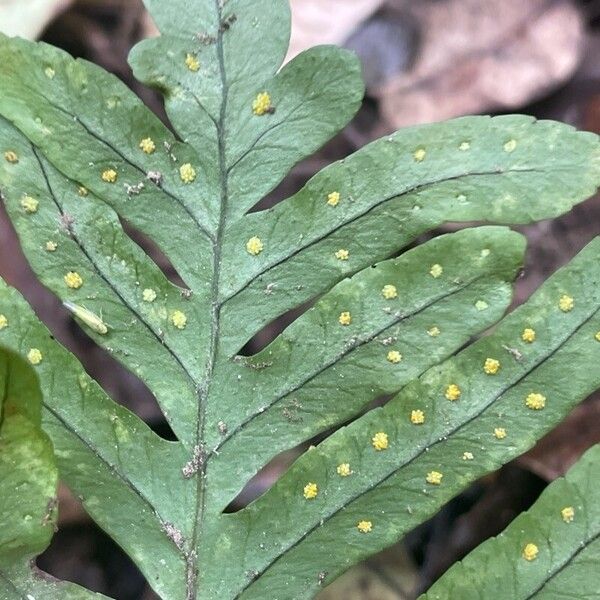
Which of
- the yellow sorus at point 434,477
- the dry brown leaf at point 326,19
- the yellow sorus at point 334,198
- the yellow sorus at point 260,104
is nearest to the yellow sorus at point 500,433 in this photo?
the yellow sorus at point 434,477

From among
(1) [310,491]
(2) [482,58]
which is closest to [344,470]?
(1) [310,491]

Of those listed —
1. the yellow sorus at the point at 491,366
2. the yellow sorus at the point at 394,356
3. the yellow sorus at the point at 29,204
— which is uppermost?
the yellow sorus at the point at 491,366

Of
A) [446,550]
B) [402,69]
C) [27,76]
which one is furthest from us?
[402,69]

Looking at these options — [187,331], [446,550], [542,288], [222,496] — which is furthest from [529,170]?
[446,550]

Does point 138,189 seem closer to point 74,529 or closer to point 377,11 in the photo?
point 74,529

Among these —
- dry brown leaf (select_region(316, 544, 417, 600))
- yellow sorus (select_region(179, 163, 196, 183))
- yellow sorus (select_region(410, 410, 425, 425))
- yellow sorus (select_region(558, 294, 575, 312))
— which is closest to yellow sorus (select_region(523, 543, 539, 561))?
yellow sorus (select_region(410, 410, 425, 425))

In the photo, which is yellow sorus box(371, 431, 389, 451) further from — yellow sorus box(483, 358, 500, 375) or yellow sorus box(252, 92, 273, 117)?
yellow sorus box(252, 92, 273, 117)

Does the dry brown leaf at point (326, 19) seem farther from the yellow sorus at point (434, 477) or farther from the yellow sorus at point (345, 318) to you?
the yellow sorus at point (434, 477)
